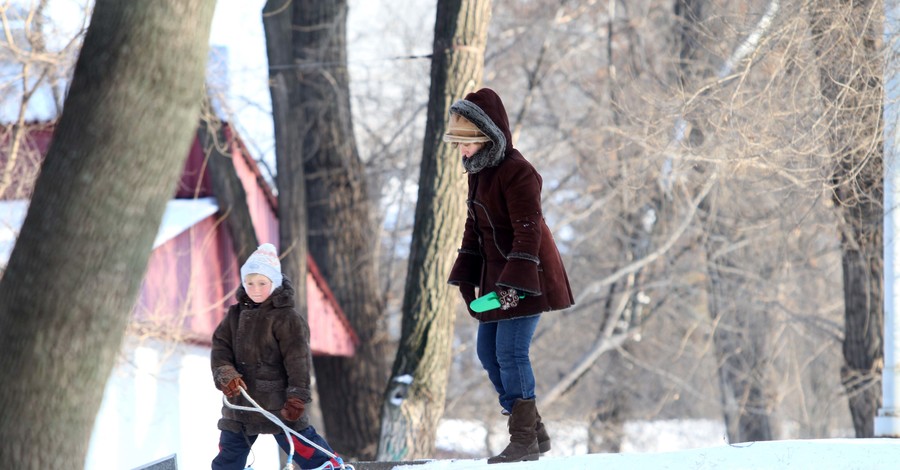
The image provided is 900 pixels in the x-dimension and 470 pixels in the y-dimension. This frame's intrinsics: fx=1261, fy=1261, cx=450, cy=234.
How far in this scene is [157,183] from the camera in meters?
4.59

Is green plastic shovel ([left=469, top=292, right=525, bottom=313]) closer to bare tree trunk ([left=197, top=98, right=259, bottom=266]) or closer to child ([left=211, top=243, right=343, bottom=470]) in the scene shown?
child ([left=211, top=243, right=343, bottom=470])

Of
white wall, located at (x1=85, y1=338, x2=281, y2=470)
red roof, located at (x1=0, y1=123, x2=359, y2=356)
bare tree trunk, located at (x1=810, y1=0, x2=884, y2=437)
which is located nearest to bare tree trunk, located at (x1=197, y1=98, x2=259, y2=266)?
red roof, located at (x1=0, y1=123, x2=359, y2=356)

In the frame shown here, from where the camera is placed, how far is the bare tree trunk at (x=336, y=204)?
14477mm

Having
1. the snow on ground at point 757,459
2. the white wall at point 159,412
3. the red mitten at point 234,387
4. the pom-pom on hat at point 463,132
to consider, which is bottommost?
the white wall at point 159,412

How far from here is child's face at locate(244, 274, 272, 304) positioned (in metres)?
6.20

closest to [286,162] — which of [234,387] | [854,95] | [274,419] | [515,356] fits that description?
[854,95]

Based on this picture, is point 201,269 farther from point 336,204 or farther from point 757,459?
point 757,459

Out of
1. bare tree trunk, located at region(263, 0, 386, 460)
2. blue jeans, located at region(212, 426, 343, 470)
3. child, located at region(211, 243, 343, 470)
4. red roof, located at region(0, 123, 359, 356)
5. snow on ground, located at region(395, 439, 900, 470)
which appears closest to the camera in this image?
snow on ground, located at region(395, 439, 900, 470)

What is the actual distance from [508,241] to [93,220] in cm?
219

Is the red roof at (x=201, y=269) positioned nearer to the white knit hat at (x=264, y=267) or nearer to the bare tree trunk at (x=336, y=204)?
the bare tree trunk at (x=336, y=204)

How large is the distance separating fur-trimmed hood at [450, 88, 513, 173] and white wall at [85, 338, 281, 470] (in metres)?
6.64

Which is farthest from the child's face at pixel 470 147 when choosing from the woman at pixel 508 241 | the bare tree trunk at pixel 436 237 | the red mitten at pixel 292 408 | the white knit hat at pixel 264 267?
the bare tree trunk at pixel 436 237

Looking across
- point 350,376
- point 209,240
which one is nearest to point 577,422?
point 350,376

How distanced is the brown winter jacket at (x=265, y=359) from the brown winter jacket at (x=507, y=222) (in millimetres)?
884
